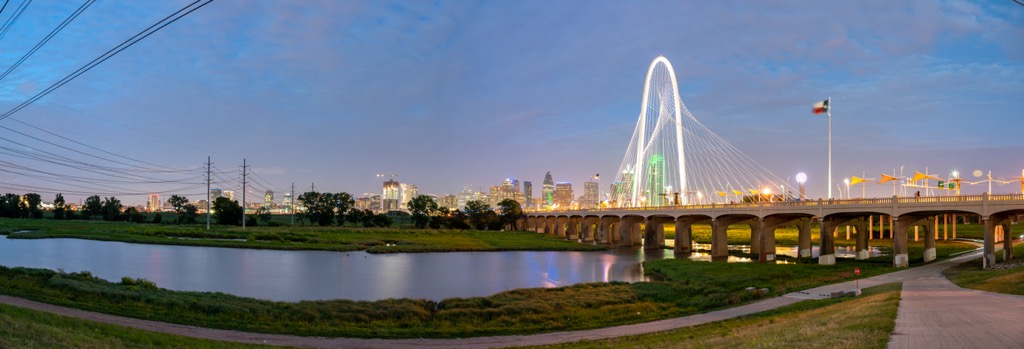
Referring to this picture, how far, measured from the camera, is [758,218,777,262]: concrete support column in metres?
59.7

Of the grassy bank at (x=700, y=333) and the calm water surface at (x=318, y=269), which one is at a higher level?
the grassy bank at (x=700, y=333)

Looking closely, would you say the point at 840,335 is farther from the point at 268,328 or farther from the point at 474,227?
the point at 474,227

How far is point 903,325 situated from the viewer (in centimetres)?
1531

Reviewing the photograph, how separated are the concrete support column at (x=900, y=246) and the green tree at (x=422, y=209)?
109635 mm

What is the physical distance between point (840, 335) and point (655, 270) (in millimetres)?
39173

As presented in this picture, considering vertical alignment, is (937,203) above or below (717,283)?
above

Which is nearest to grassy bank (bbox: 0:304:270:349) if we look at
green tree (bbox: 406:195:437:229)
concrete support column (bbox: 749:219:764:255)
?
concrete support column (bbox: 749:219:764:255)

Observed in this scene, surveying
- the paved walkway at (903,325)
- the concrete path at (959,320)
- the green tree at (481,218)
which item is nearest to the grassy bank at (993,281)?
the paved walkway at (903,325)

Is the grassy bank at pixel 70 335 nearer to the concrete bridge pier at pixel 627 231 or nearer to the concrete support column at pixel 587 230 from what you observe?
the concrete bridge pier at pixel 627 231

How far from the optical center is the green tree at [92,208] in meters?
134

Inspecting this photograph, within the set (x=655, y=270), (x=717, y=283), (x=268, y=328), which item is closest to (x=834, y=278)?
(x=717, y=283)

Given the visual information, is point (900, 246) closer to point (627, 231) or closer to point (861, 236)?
point (861, 236)

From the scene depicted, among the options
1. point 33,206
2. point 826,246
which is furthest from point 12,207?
point 826,246

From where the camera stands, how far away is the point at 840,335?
14406mm
